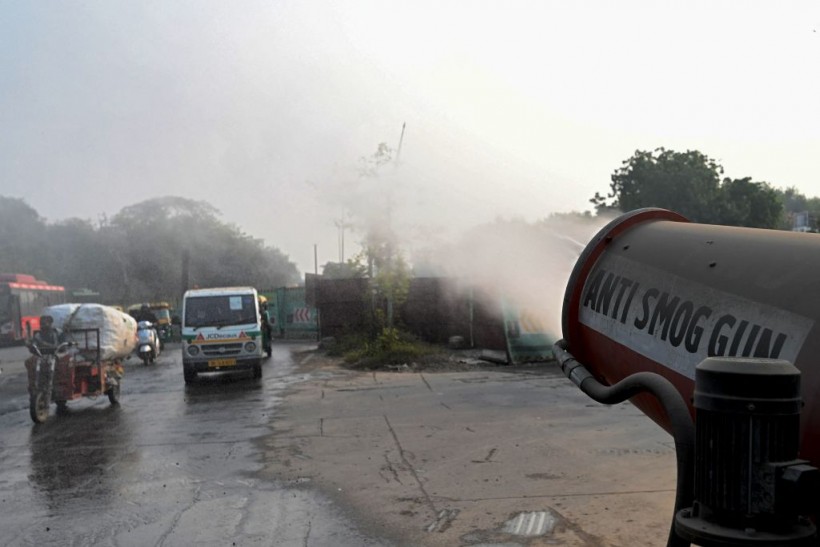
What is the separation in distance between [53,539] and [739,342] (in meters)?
5.59

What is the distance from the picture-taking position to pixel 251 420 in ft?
40.0

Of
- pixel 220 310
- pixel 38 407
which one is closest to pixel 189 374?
pixel 220 310

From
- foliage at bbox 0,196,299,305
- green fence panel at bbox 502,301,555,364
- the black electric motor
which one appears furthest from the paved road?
foliage at bbox 0,196,299,305

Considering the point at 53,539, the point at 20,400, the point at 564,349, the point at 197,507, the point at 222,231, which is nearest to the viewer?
the point at 564,349

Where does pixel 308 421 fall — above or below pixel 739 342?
below

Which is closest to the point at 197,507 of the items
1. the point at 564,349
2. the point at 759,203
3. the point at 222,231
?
the point at 564,349

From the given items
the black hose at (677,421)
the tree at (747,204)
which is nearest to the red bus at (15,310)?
the tree at (747,204)

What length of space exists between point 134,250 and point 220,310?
56.8m

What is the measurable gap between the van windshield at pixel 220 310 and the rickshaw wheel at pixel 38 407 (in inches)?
222

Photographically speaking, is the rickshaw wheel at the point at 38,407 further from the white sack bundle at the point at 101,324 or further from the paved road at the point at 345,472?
the white sack bundle at the point at 101,324

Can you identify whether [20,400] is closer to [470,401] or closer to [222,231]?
[470,401]

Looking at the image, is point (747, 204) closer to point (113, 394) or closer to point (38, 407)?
point (113, 394)

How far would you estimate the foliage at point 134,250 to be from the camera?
2625 inches

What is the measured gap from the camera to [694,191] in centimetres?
3166
